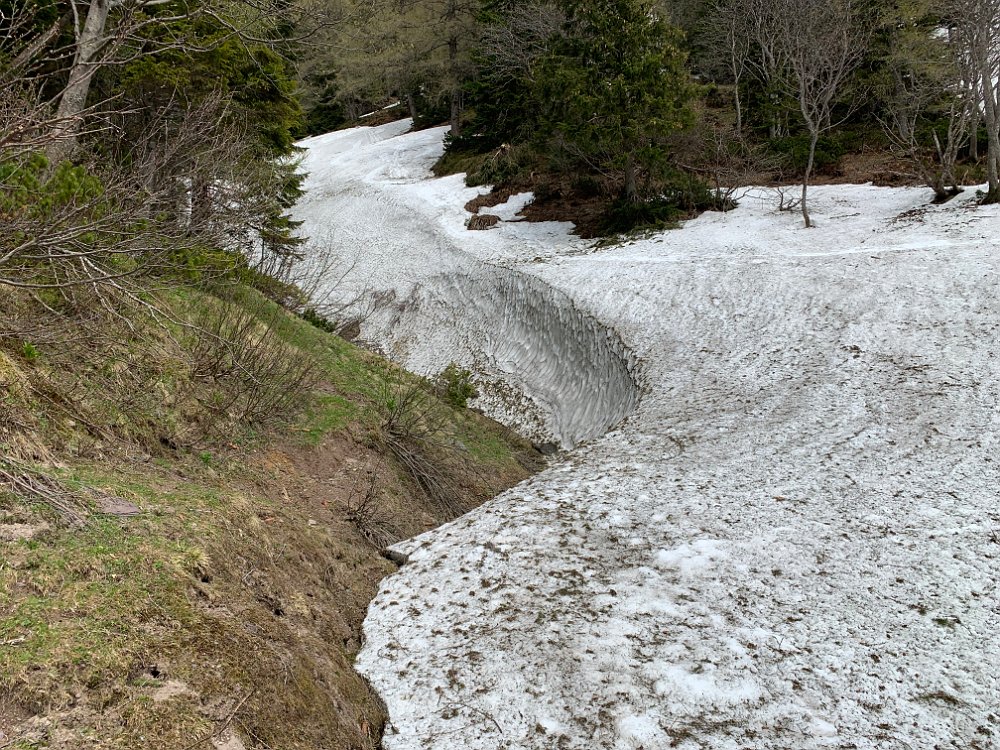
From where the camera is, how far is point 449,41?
3403cm

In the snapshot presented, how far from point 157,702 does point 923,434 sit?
834 cm

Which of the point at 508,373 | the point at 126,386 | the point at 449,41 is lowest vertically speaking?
the point at 508,373

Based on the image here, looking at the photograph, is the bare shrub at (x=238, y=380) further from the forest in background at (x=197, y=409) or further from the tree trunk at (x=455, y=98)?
the tree trunk at (x=455, y=98)

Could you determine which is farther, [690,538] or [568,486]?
[568,486]

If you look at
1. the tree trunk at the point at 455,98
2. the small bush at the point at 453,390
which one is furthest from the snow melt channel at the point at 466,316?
the tree trunk at the point at 455,98

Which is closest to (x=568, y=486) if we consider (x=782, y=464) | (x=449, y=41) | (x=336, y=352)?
(x=782, y=464)

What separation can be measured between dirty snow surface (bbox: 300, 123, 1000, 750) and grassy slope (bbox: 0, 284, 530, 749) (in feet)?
1.97

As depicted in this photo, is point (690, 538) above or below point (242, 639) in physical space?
below

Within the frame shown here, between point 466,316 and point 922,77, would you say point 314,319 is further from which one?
point 922,77

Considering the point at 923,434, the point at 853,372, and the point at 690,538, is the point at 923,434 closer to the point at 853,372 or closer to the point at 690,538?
the point at 853,372

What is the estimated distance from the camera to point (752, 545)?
230 inches

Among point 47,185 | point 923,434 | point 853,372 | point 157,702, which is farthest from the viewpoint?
point 853,372

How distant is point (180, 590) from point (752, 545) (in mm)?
4941

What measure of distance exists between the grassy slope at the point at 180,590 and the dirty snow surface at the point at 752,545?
0.60 meters
